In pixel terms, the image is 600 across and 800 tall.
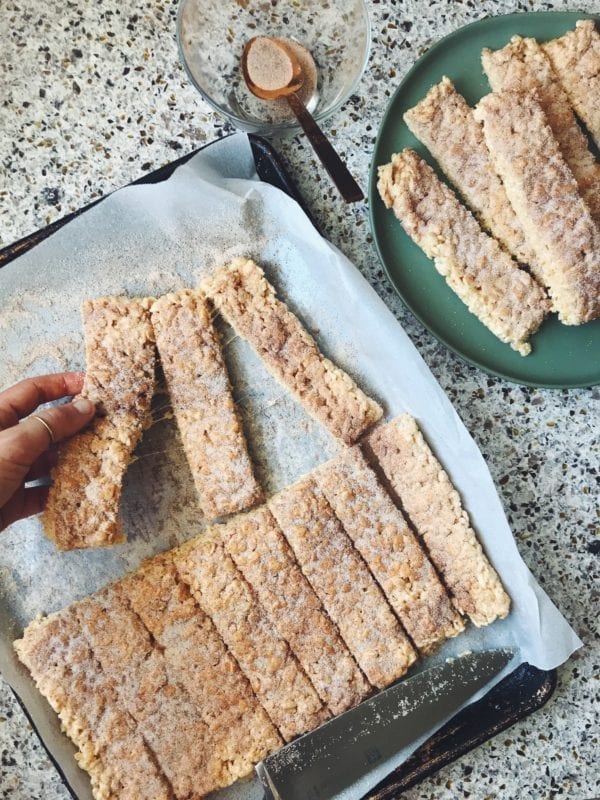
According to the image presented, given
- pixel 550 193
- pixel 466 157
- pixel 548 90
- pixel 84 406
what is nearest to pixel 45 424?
pixel 84 406

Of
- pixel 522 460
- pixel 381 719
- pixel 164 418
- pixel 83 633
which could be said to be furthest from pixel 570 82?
pixel 83 633

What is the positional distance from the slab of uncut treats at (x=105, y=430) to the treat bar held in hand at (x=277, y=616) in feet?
0.68

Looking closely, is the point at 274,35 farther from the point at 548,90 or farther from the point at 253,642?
the point at 253,642

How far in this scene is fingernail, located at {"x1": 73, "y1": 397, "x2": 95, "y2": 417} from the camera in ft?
6.44

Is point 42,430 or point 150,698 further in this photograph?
point 150,698

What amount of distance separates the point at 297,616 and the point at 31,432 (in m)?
0.86

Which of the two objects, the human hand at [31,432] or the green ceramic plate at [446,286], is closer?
the human hand at [31,432]

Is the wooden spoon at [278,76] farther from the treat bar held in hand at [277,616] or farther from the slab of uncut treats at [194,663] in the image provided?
the slab of uncut treats at [194,663]

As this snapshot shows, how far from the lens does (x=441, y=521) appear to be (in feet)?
6.83

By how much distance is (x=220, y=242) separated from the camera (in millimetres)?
2098

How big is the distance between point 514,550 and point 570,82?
1282mm

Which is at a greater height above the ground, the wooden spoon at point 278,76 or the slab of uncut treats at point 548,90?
the wooden spoon at point 278,76

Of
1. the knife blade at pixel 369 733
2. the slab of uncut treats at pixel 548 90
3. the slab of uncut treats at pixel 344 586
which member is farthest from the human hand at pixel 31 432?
the slab of uncut treats at pixel 548 90

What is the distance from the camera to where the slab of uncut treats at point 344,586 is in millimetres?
2078
